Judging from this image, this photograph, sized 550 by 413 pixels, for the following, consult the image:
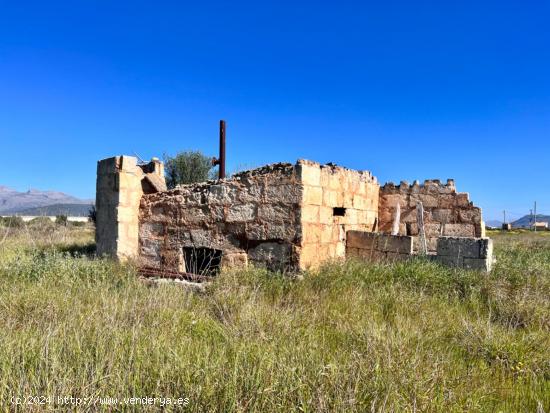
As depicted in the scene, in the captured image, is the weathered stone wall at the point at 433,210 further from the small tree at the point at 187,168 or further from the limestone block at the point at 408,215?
the small tree at the point at 187,168

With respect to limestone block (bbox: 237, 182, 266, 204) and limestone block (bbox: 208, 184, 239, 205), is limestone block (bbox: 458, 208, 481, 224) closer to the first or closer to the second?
limestone block (bbox: 237, 182, 266, 204)

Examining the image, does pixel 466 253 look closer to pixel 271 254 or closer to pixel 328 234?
pixel 328 234

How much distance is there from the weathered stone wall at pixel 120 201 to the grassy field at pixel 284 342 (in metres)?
1.34

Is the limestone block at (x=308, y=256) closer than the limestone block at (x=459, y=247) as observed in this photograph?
Yes

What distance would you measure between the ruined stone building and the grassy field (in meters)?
0.74

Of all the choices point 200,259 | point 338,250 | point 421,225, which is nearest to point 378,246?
point 338,250

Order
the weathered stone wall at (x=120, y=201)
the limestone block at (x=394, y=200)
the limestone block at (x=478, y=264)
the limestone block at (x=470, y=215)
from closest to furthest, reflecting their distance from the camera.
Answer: the limestone block at (x=478, y=264) < the weathered stone wall at (x=120, y=201) < the limestone block at (x=470, y=215) < the limestone block at (x=394, y=200)

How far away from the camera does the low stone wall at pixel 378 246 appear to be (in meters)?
7.76

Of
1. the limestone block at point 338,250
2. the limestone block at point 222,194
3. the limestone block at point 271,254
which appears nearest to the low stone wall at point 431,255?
the limestone block at point 338,250

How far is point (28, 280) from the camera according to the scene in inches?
228

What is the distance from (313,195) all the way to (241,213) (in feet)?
4.19

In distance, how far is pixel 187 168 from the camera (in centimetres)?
1716

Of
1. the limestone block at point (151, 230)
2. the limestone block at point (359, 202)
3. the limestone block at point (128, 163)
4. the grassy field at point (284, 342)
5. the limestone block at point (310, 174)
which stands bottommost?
the grassy field at point (284, 342)

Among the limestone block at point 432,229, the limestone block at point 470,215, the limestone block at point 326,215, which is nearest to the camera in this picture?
the limestone block at point 326,215
